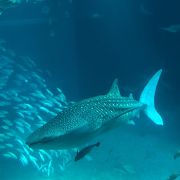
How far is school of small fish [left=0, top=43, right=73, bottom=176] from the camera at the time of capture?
13.1 meters

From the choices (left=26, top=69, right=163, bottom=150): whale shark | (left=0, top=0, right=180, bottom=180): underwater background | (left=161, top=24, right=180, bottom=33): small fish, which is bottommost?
(left=26, top=69, right=163, bottom=150): whale shark

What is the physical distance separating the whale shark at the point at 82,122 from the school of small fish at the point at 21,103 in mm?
10463

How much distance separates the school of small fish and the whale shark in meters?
10.5

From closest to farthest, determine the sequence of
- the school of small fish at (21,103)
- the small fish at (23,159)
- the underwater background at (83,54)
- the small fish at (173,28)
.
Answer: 1. the small fish at (173,28)
2. the underwater background at (83,54)
3. the school of small fish at (21,103)
4. the small fish at (23,159)

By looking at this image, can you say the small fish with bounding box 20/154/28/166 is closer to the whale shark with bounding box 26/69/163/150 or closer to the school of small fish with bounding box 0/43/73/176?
the school of small fish with bounding box 0/43/73/176

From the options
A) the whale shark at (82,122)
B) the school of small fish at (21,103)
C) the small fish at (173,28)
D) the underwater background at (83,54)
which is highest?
the school of small fish at (21,103)

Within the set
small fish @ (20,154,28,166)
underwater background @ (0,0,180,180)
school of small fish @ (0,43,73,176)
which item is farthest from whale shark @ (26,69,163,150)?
small fish @ (20,154,28,166)

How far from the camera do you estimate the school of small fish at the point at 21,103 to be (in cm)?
1315

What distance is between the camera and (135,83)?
41.2 feet

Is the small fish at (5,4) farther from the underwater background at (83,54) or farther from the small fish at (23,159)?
the small fish at (23,159)

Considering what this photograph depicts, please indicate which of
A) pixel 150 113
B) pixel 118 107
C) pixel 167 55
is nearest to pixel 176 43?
pixel 167 55

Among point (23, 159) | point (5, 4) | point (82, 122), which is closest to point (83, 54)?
point (5, 4)

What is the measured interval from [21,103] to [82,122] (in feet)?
48.4

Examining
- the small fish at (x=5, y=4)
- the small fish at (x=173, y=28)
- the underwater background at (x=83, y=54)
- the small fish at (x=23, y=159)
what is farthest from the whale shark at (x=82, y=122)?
the small fish at (x=23, y=159)
